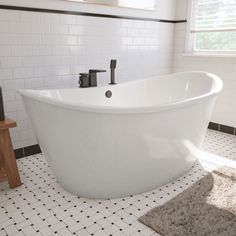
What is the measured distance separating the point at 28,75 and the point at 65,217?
128cm

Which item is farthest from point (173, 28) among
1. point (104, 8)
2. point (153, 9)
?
point (104, 8)

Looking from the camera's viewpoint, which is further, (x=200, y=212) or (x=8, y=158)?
Result: (x=8, y=158)

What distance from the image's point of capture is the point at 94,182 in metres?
1.77

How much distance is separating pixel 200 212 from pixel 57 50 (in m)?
1.78

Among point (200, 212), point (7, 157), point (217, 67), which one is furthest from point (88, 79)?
point (217, 67)

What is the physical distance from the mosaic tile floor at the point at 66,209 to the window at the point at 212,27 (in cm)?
167

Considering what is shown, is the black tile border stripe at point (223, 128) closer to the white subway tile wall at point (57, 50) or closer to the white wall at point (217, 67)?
the white wall at point (217, 67)

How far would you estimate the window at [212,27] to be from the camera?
3020 millimetres

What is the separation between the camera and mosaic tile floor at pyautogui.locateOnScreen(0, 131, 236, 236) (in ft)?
5.11

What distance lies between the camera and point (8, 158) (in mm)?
1940

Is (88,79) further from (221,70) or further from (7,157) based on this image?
(221,70)

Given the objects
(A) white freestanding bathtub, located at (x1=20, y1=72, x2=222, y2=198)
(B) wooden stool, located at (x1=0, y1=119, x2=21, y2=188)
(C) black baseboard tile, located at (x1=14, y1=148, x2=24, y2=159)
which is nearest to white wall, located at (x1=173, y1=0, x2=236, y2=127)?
(A) white freestanding bathtub, located at (x1=20, y1=72, x2=222, y2=198)

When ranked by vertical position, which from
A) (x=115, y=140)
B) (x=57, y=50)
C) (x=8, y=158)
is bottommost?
(x=8, y=158)

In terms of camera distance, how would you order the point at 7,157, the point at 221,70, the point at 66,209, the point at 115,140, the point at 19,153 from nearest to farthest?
1. the point at 115,140
2. the point at 66,209
3. the point at 7,157
4. the point at 19,153
5. the point at 221,70
